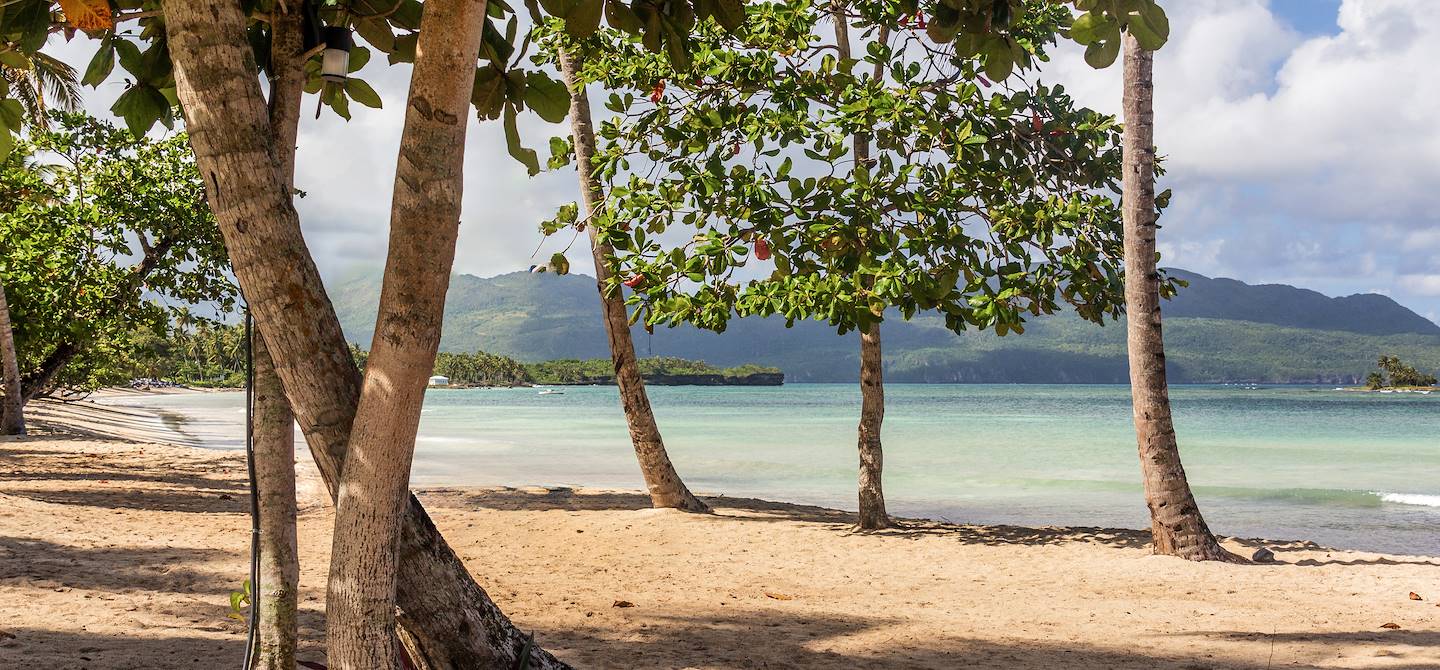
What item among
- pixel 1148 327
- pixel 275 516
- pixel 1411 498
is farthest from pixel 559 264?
pixel 1411 498

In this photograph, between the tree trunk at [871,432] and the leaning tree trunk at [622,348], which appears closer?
the tree trunk at [871,432]

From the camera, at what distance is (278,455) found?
3.14m

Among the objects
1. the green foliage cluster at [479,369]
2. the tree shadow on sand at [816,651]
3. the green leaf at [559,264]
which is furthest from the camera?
the green foliage cluster at [479,369]

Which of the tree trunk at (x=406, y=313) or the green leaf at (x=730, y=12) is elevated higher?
the green leaf at (x=730, y=12)

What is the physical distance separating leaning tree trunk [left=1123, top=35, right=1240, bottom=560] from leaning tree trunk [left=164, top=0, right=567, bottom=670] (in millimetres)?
6300

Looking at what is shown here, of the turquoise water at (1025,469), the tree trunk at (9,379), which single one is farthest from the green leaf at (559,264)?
the tree trunk at (9,379)

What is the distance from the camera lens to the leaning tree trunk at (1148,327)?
7.46m

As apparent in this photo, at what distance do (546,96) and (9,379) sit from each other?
48.6 ft

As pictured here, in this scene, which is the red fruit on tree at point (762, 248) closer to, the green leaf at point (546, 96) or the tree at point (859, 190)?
the tree at point (859, 190)

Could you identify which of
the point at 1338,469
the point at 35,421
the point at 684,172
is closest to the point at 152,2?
the point at 684,172

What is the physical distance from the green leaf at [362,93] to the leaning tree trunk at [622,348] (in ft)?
18.0

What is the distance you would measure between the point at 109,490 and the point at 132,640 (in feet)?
23.0

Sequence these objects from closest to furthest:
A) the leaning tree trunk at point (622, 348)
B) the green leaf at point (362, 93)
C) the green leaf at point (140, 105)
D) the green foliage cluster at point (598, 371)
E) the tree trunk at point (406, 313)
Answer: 1. the tree trunk at point (406, 313)
2. the green leaf at point (140, 105)
3. the green leaf at point (362, 93)
4. the leaning tree trunk at point (622, 348)
5. the green foliage cluster at point (598, 371)

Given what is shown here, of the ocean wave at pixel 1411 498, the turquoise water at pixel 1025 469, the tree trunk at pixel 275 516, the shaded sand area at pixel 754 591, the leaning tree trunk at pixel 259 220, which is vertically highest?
the leaning tree trunk at pixel 259 220
